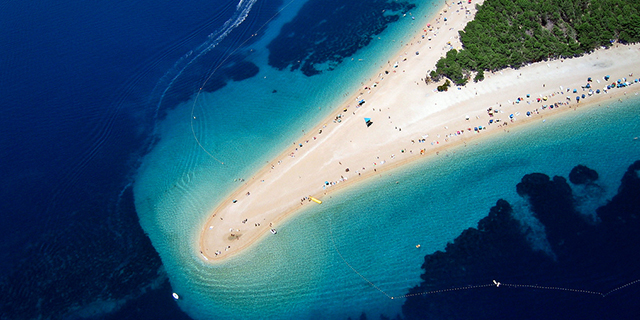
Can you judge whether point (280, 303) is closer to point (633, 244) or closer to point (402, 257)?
point (402, 257)

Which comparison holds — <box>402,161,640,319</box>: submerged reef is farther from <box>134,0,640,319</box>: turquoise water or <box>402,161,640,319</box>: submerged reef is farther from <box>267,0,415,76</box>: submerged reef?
<box>267,0,415,76</box>: submerged reef

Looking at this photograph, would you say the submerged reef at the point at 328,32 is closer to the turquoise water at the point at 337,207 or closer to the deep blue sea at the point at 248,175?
the deep blue sea at the point at 248,175

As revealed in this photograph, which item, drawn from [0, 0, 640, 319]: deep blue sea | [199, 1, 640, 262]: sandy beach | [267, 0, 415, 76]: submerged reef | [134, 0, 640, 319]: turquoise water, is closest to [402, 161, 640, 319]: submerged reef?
[0, 0, 640, 319]: deep blue sea

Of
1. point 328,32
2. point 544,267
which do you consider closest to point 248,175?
point 328,32

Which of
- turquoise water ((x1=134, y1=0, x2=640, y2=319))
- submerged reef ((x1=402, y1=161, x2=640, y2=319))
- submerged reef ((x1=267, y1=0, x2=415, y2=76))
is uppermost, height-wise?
submerged reef ((x1=267, y1=0, x2=415, y2=76))

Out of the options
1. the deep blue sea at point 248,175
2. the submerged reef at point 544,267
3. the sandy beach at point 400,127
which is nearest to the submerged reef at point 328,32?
the deep blue sea at point 248,175

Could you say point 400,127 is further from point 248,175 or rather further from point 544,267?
point 544,267
